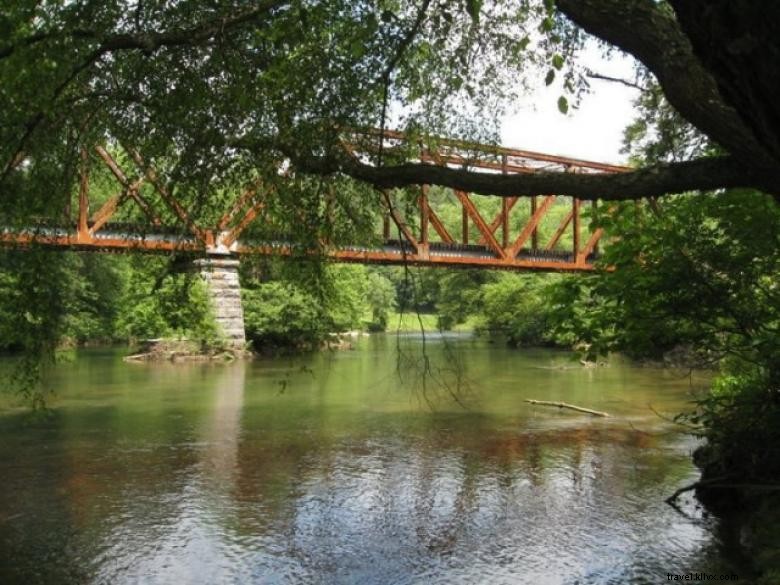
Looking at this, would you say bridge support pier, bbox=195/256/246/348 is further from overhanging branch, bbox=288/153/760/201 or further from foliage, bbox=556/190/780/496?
overhanging branch, bbox=288/153/760/201

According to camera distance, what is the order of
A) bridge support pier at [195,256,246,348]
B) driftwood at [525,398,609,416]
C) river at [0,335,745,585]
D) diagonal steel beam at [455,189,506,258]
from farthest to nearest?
diagonal steel beam at [455,189,506,258] < bridge support pier at [195,256,246,348] < driftwood at [525,398,609,416] < river at [0,335,745,585]

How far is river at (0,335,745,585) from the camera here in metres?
6.55

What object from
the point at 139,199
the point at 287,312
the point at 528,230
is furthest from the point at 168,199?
the point at 528,230

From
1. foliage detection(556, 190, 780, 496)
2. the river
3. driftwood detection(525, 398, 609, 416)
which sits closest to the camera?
foliage detection(556, 190, 780, 496)

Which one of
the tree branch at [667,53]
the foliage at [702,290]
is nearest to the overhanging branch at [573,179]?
the tree branch at [667,53]

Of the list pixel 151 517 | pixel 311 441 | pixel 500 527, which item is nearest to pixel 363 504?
pixel 500 527

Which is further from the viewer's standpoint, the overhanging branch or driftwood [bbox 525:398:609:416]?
driftwood [bbox 525:398:609:416]

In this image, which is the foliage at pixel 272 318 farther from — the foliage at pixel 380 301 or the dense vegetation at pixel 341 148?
the dense vegetation at pixel 341 148

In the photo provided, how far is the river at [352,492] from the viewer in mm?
6555

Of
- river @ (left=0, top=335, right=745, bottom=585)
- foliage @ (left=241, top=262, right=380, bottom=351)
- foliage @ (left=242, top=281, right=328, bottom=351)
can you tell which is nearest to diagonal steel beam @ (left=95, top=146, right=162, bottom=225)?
river @ (left=0, top=335, right=745, bottom=585)

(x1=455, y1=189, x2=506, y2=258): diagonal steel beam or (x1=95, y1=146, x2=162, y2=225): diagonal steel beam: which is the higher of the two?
(x1=455, y1=189, x2=506, y2=258): diagonal steel beam

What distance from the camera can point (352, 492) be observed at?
902 cm

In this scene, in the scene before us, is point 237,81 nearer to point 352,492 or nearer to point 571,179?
point 571,179

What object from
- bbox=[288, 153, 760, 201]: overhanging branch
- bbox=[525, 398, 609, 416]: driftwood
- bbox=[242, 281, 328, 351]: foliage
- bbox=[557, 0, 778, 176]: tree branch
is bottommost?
bbox=[525, 398, 609, 416]: driftwood
